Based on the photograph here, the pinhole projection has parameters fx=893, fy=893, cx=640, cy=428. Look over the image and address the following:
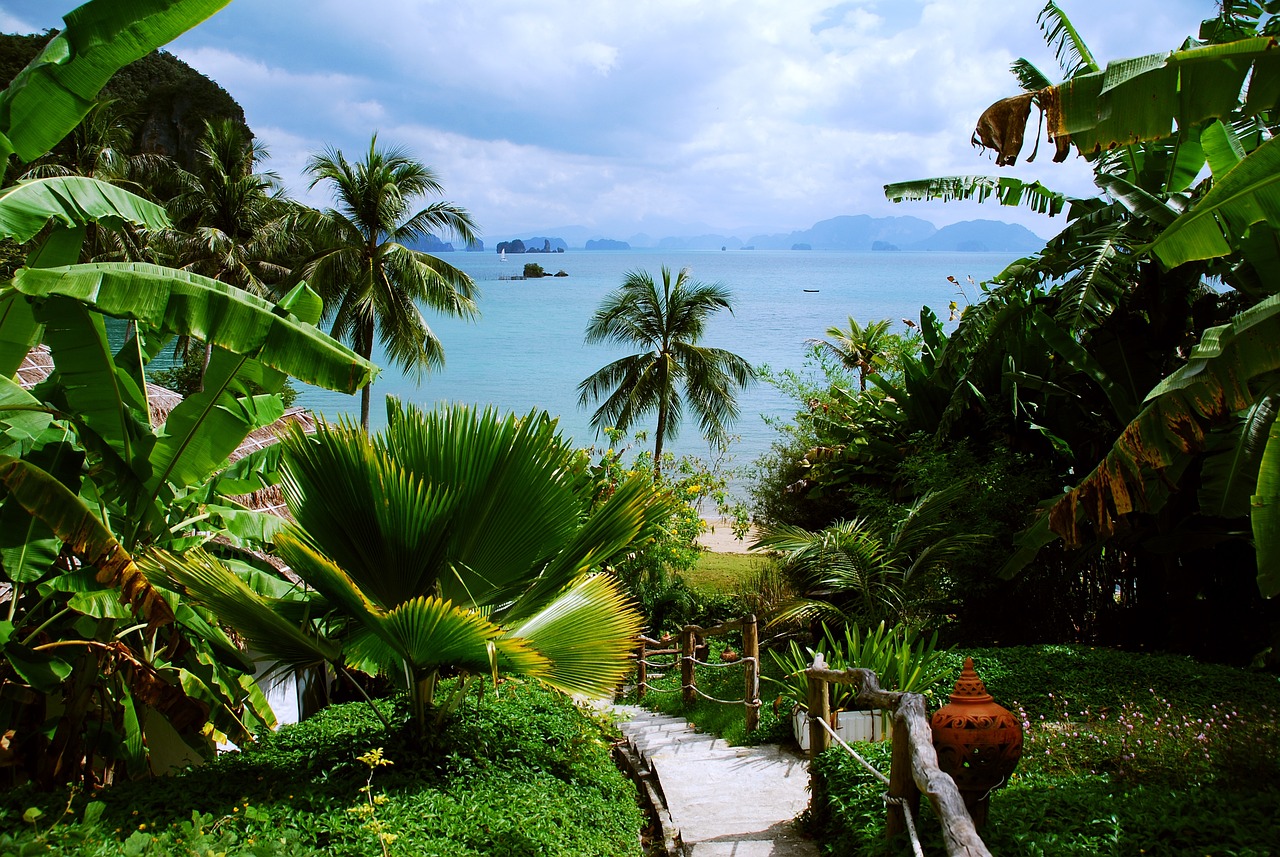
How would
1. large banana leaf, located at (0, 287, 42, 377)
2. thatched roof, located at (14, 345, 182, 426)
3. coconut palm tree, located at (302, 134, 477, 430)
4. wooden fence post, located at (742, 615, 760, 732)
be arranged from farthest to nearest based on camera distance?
1. coconut palm tree, located at (302, 134, 477, 430)
2. wooden fence post, located at (742, 615, 760, 732)
3. thatched roof, located at (14, 345, 182, 426)
4. large banana leaf, located at (0, 287, 42, 377)

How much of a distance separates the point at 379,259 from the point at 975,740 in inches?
935

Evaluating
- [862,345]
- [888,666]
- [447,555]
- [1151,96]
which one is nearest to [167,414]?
[447,555]

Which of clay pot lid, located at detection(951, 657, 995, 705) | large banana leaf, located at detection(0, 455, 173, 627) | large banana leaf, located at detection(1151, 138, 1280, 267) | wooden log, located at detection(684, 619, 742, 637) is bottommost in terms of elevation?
wooden log, located at detection(684, 619, 742, 637)

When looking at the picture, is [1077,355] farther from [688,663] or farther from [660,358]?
[660,358]

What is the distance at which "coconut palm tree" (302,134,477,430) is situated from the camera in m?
24.7

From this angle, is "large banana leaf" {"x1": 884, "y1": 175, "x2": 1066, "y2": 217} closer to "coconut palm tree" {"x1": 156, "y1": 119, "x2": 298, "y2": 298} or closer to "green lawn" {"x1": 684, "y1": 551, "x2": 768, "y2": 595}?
"green lawn" {"x1": 684, "y1": 551, "x2": 768, "y2": 595}

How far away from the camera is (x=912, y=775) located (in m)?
3.98

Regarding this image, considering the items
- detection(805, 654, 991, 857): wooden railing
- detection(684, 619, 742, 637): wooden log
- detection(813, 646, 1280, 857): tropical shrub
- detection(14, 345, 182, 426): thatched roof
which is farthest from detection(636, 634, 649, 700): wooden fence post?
detection(14, 345, 182, 426): thatched roof

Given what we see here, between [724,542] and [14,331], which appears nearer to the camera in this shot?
[14,331]

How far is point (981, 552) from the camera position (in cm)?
961

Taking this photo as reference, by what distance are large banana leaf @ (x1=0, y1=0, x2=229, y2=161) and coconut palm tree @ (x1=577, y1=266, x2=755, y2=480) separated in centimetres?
2035

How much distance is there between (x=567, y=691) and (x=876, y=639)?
11.4 feet

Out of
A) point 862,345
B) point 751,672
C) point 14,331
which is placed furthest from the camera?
point 862,345

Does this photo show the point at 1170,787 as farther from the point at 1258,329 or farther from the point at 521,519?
the point at 521,519
